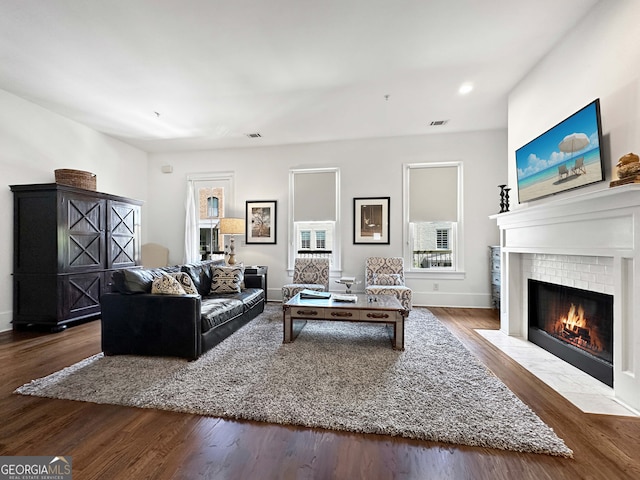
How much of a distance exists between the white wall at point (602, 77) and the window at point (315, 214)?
3.12 metres

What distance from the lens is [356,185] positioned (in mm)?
5180

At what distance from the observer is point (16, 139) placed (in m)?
3.66

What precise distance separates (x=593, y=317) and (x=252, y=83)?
413cm

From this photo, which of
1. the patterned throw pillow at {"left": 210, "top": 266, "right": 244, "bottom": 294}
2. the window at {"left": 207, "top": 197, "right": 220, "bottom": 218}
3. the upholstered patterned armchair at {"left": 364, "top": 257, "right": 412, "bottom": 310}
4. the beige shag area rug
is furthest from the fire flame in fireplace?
the window at {"left": 207, "top": 197, "right": 220, "bottom": 218}

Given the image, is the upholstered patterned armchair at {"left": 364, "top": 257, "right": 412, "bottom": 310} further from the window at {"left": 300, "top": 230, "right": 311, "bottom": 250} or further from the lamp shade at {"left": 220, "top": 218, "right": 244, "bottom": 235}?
the lamp shade at {"left": 220, "top": 218, "right": 244, "bottom": 235}

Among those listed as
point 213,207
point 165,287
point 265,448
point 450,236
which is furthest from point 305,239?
point 265,448

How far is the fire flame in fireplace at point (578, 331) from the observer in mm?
2393

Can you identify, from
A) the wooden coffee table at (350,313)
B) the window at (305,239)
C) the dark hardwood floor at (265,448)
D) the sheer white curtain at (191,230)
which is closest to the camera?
the dark hardwood floor at (265,448)

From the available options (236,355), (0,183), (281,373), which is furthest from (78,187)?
(281,373)

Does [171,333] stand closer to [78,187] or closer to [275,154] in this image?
[78,187]

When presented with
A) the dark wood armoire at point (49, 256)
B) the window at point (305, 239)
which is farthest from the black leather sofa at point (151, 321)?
the window at point (305, 239)

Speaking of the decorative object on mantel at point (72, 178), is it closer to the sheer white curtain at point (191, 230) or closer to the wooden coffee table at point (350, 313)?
the sheer white curtain at point (191, 230)

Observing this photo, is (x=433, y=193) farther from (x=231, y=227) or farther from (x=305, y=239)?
(x=231, y=227)

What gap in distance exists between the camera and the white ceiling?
2.26m
